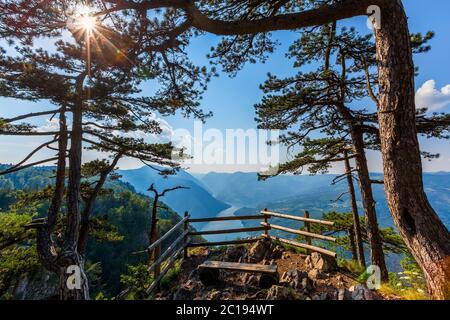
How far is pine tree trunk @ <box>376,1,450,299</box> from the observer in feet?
9.17

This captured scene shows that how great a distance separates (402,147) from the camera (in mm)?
3068

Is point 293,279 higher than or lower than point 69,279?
higher

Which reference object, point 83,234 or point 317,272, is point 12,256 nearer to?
point 83,234

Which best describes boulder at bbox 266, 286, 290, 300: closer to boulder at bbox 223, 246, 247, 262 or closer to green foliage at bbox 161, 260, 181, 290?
boulder at bbox 223, 246, 247, 262

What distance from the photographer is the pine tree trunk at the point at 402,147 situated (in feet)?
9.17

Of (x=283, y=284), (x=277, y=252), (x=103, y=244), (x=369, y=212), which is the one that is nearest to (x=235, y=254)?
(x=277, y=252)

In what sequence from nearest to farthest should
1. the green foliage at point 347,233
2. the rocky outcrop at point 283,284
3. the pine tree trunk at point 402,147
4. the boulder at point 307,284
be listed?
the pine tree trunk at point 402,147, the rocky outcrop at point 283,284, the boulder at point 307,284, the green foliage at point 347,233

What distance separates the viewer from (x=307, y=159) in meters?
8.04

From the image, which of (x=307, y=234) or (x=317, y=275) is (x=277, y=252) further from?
(x=317, y=275)

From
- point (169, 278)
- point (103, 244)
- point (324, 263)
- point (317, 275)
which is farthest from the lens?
point (103, 244)

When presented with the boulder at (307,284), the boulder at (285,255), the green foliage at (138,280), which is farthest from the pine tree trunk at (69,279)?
the boulder at (285,255)

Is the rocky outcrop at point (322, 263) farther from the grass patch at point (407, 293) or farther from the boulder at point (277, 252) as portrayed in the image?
the grass patch at point (407, 293)

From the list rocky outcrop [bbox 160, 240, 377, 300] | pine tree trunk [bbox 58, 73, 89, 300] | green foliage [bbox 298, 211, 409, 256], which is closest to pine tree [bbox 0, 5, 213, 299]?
pine tree trunk [bbox 58, 73, 89, 300]
